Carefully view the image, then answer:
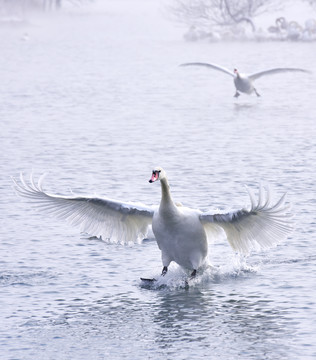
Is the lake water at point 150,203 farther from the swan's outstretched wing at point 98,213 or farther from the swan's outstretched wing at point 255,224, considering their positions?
the swan's outstretched wing at point 255,224

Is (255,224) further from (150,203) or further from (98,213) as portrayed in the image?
(150,203)

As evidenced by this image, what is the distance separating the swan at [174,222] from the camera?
13945mm

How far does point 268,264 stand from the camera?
52.3ft

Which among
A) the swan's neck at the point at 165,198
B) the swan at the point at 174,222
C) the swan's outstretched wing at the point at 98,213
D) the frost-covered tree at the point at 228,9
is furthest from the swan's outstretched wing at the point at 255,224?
the frost-covered tree at the point at 228,9

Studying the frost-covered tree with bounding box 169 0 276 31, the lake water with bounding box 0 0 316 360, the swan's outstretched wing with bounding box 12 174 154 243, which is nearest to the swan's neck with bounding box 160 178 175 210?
the swan's outstretched wing with bounding box 12 174 154 243

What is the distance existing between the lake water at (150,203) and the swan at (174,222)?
0.58m

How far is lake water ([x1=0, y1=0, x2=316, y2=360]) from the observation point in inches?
513

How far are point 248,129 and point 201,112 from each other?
5247 millimetres

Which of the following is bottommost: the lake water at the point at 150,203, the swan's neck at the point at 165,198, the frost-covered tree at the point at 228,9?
the lake water at the point at 150,203

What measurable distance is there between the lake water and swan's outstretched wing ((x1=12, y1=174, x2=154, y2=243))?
613mm

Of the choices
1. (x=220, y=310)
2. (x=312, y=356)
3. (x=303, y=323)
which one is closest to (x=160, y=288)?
(x=220, y=310)

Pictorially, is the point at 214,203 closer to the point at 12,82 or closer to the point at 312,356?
the point at 312,356

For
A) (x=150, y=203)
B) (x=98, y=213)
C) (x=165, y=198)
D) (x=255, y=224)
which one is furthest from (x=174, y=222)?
(x=150, y=203)

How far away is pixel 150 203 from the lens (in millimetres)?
20438
